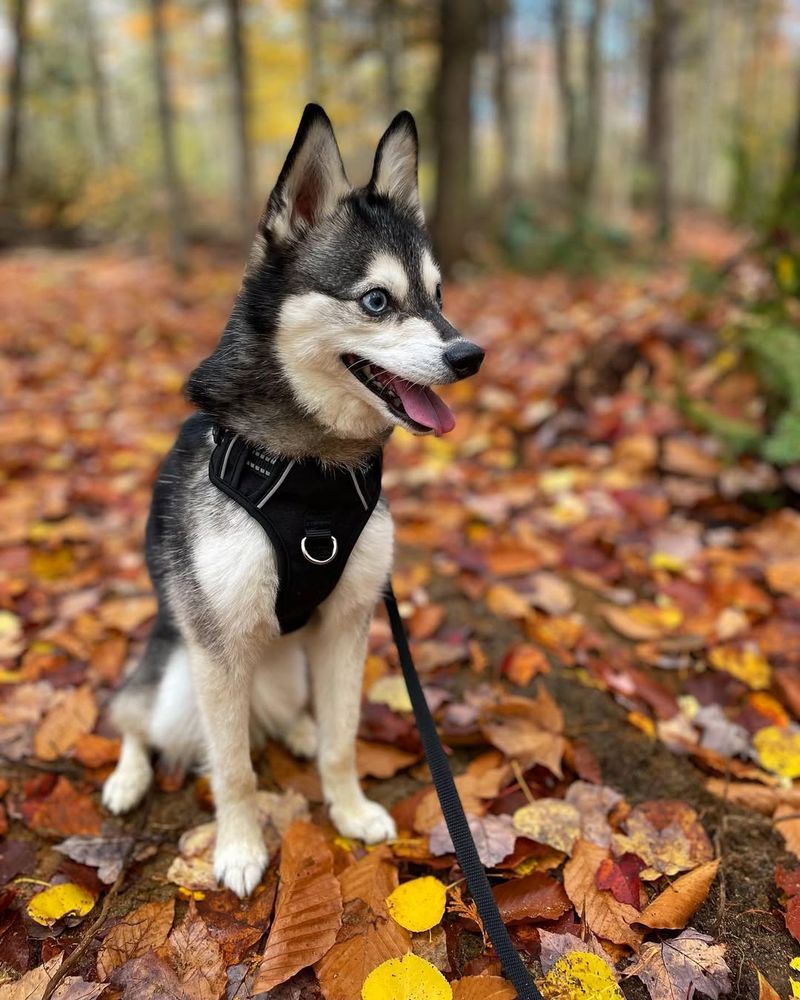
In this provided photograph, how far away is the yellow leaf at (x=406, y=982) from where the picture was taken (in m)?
1.96

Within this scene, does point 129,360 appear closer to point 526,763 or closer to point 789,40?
point 526,763

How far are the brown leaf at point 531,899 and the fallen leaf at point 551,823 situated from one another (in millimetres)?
118

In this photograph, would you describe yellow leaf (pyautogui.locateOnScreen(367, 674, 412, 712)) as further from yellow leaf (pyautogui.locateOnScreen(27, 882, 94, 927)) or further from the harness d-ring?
yellow leaf (pyautogui.locateOnScreen(27, 882, 94, 927))

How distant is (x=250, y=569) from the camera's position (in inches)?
83.9

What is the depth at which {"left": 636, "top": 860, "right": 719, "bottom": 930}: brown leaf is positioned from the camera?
2.13 metres

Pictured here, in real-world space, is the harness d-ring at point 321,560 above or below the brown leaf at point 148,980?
above

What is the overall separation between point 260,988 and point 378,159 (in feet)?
8.01

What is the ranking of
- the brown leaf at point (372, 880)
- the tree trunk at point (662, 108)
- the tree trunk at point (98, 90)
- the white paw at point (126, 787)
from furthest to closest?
the tree trunk at point (98, 90) < the tree trunk at point (662, 108) < the white paw at point (126, 787) < the brown leaf at point (372, 880)

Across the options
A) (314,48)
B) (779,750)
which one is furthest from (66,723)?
(314,48)

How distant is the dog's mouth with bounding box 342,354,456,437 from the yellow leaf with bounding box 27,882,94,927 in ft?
5.80

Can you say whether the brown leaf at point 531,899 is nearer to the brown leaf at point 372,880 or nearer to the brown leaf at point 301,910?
the brown leaf at point 372,880

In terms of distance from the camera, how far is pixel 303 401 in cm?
217

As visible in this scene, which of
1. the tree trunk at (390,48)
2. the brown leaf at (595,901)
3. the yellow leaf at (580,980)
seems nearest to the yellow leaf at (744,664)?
the brown leaf at (595,901)

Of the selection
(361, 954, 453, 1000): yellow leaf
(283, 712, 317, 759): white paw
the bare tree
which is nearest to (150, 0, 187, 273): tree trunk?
the bare tree
